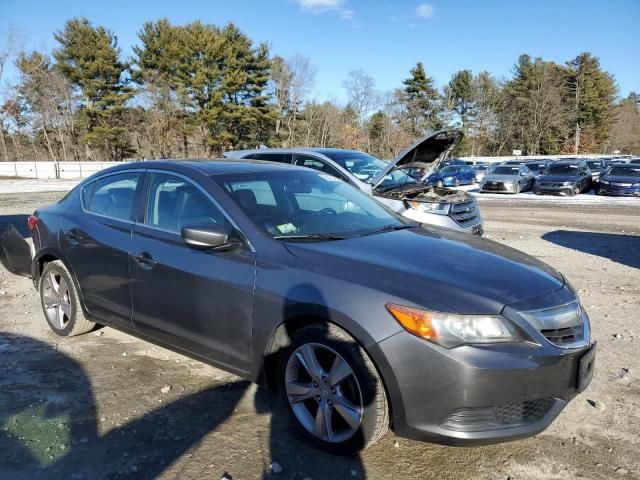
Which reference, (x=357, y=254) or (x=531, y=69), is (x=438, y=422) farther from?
(x=531, y=69)

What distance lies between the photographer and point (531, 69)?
69562 mm

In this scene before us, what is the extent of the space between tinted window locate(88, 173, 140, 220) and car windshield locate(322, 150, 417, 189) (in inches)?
183

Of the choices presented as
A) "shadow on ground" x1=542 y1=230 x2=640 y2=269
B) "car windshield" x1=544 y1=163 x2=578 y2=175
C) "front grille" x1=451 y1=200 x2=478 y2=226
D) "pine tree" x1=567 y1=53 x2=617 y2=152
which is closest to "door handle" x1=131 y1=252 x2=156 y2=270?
"front grille" x1=451 y1=200 x2=478 y2=226

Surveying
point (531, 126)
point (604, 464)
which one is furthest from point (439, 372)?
point (531, 126)

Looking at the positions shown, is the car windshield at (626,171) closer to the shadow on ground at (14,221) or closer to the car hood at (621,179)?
the car hood at (621,179)

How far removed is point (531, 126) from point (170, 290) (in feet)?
245

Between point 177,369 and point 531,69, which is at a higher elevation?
point 531,69

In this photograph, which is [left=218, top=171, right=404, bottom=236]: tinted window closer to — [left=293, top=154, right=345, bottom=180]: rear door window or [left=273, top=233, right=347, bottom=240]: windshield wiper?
[left=273, top=233, right=347, bottom=240]: windshield wiper

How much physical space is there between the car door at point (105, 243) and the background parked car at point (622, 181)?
22.4m

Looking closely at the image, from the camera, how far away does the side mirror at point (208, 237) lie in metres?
2.98

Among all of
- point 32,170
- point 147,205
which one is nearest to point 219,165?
point 147,205

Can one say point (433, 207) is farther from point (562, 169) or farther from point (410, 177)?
point (562, 169)

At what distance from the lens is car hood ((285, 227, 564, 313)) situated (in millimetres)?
2506

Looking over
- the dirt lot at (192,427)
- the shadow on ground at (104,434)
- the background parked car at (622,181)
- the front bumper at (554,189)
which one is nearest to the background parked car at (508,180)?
the front bumper at (554,189)
